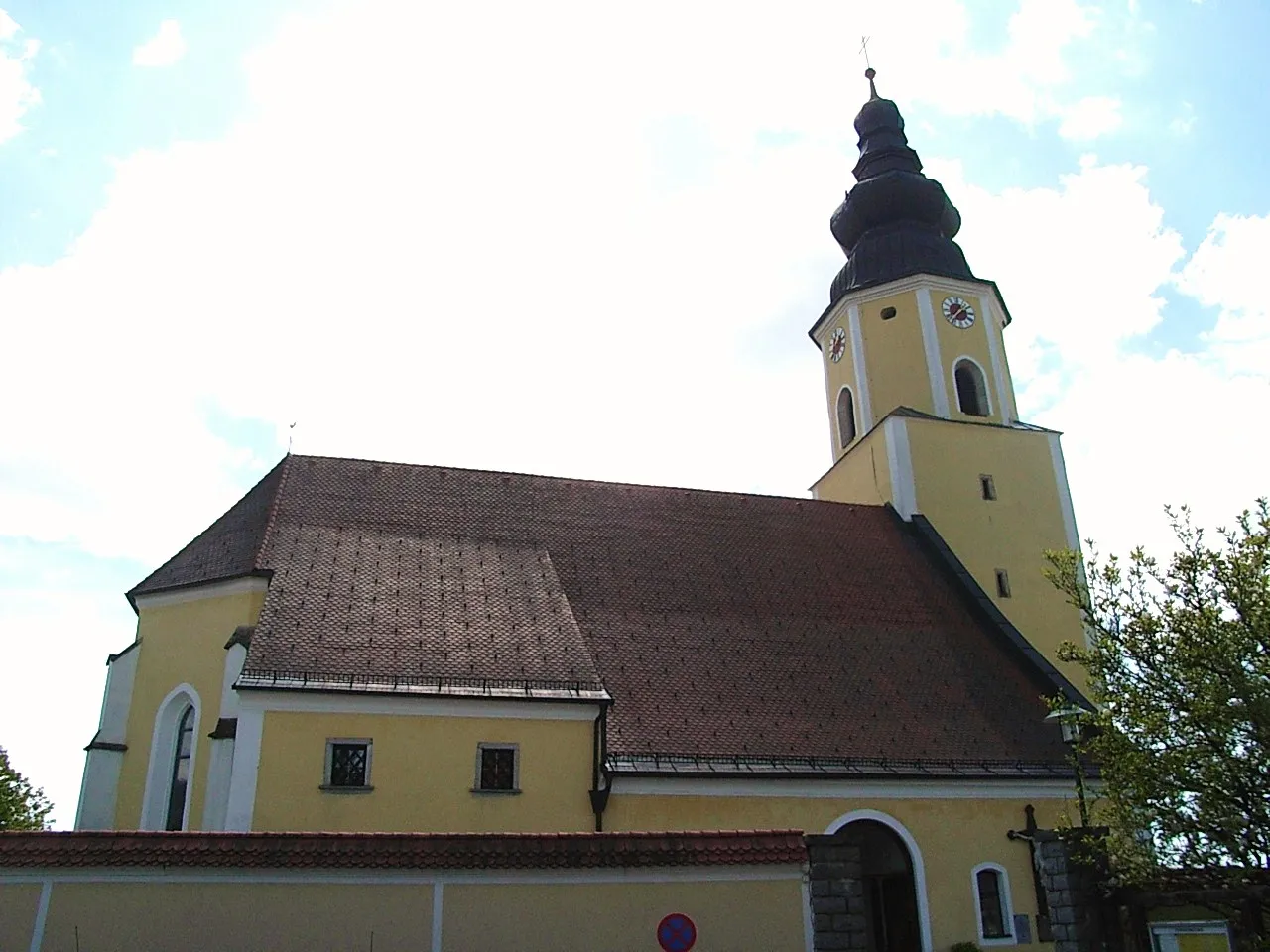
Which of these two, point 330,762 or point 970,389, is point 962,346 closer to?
point 970,389

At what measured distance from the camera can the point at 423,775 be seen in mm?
13906

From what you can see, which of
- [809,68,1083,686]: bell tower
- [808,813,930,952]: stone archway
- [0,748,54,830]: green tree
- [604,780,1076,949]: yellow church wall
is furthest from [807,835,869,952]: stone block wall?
[0,748,54,830]: green tree

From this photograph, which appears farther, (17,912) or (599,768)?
(599,768)

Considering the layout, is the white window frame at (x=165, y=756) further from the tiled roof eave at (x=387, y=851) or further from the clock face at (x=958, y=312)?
the clock face at (x=958, y=312)

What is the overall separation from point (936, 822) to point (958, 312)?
41.3ft

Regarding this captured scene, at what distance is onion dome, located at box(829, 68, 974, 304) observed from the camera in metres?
24.5

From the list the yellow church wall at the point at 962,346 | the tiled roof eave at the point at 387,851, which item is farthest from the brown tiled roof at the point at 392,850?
the yellow church wall at the point at 962,346

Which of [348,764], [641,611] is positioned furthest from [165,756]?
[641,611]

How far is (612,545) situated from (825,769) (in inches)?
231

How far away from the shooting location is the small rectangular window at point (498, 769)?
14.2 metres

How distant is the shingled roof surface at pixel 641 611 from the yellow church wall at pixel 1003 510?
130cm

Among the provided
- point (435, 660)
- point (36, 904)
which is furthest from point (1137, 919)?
point (36, 904)

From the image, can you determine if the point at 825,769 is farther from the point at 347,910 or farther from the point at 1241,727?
the point at 347,910

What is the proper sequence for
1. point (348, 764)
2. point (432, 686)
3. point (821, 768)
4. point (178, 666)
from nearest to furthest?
point (348, 764), point (432, 686), point (821, 768), point (178, 666)
